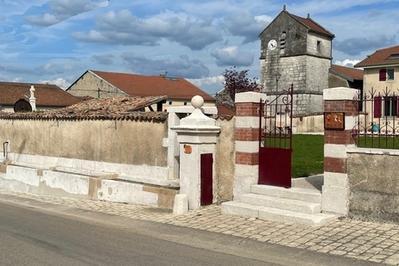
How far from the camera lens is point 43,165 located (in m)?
20.1

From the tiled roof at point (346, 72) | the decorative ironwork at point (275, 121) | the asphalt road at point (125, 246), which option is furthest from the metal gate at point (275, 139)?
the tiled roof at point (346, 72)

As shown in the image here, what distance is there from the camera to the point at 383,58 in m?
51.1

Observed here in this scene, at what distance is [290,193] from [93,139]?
8762mm

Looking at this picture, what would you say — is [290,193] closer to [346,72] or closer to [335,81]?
[335,81]

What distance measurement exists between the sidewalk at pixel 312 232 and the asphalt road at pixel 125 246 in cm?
37

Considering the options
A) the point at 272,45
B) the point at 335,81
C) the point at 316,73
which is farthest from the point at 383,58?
the point at 272,45

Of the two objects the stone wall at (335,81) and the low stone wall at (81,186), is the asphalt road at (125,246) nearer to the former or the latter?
the low stone wall at (81,186)

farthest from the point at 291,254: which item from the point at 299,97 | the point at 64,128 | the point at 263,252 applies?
the point at 299,97

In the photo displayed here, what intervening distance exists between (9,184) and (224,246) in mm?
13354

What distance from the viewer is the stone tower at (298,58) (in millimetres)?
63375

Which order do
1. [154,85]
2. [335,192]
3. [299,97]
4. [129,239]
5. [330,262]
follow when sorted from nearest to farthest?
[330,262]
[129,239]
[335,192]
[299,97]
[154,85]

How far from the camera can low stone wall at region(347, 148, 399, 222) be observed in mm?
9398

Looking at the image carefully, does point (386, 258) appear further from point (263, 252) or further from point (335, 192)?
point (335, 192)

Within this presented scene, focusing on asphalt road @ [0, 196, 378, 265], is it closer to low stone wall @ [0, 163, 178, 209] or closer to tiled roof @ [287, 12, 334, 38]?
low stone wall @ [0, 163, 178, 209]
